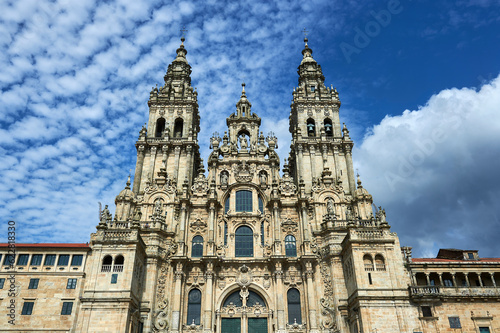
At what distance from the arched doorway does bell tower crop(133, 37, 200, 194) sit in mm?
12913

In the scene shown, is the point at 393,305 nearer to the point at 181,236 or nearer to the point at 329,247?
the point at 329,247

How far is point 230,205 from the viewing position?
139 feet

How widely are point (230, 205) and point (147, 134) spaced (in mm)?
13257

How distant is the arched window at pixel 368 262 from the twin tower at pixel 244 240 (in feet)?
0.34

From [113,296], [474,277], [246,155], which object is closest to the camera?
[113,296]

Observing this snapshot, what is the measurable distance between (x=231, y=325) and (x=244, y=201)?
12200 millimetres

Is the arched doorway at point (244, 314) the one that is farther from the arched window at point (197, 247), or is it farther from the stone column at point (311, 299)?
the arched window at point (197, 247)

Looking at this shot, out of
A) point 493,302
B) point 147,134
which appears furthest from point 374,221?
point 147,134

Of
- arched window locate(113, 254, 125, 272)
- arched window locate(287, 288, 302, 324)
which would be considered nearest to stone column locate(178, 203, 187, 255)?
arched window locate(113, 254, 125, 272)

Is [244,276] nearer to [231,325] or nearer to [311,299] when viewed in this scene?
[231,325]

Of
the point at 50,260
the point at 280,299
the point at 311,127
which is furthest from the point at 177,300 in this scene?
the point at 311,127

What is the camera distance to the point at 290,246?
40312 mm

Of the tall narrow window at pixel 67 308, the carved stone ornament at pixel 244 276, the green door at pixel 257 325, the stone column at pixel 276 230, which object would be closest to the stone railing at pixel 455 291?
the stone column at pixel 276 230

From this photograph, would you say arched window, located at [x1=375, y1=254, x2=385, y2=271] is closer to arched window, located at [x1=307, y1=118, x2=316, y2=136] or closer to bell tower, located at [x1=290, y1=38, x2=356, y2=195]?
bell tower, located at [x1=290, y1=38, x2=356, y2=195]
